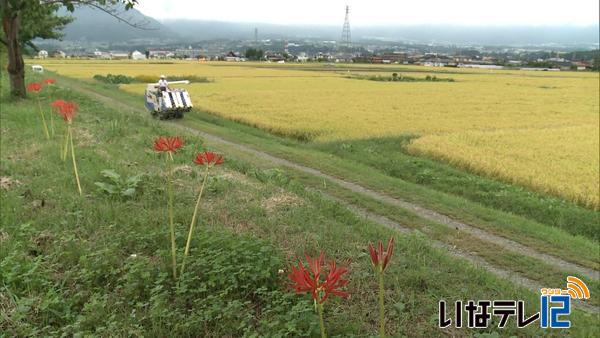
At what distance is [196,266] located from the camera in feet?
14.9

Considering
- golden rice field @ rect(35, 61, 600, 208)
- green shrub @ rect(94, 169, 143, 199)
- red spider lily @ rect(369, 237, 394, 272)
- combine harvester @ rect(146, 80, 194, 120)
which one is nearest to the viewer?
red spider lily @ rect(369, 237, 394, 272)

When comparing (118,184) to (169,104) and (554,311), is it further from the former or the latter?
(169,104)

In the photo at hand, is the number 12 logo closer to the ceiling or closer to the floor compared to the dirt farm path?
closer to the ceiling

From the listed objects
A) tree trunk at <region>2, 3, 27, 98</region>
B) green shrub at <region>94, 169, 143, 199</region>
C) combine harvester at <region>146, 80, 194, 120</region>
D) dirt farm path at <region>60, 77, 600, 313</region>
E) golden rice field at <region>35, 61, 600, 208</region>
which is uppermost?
tree trunk at <region>2, 3, 27, 98</region>

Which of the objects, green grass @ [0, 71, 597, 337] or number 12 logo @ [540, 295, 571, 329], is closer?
number 12 logo @ [540, 295, 571, 329]

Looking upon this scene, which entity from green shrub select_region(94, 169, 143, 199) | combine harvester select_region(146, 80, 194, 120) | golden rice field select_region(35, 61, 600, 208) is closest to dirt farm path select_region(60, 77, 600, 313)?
golden rice field select_region(35, 61, 600, 208)

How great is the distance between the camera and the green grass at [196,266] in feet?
12.5

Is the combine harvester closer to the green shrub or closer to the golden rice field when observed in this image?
the golden rice field

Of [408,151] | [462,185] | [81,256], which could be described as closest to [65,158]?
[81,256]

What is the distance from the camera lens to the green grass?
3803mm

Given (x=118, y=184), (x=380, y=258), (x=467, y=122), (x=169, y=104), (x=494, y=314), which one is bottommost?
(x=467, y=122)

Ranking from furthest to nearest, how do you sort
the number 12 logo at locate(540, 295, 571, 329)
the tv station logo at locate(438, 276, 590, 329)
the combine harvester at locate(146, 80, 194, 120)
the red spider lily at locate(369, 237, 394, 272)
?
the combine harvester at locate(146, 80, 194, 120) < the tv station logo at locate(438, 276, 590, 329) < the number 12 logo at locate(540, 295, 571, 329) < the red spider lily at locate(369, 237, 394, 272)

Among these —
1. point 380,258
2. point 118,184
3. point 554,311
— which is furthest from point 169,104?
point 380,258

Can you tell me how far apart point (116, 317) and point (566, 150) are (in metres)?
15.7
